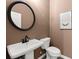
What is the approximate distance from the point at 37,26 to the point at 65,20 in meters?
0.93

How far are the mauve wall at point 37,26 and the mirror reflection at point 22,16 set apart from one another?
0.16 m

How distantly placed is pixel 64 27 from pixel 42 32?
0.74 metres

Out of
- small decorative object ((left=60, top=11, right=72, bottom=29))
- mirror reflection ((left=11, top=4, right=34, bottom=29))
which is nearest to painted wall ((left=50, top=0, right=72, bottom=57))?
small decorative object ((left=60, top=11, right=72, bottom=29))

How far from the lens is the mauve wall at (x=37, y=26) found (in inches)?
88.2

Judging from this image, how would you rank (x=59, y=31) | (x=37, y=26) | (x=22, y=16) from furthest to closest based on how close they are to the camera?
(x=59, y=31)
(x=37, y=26)
(x=22, y=16)

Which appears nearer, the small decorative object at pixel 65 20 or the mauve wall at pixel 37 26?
the mauve wall at pixel 37 26

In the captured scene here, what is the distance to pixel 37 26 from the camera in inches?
116

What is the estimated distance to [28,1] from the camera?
8.66 feet

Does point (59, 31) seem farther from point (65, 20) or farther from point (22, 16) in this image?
point (22, 16)

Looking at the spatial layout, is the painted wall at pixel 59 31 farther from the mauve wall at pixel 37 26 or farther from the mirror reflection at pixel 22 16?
the mirror reflection at pixel 22 16

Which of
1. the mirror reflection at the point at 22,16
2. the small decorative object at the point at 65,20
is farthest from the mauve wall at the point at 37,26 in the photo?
the small decorative object at the point at 65,20

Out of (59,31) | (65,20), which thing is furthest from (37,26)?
(65,20)

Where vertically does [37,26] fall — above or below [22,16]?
below
